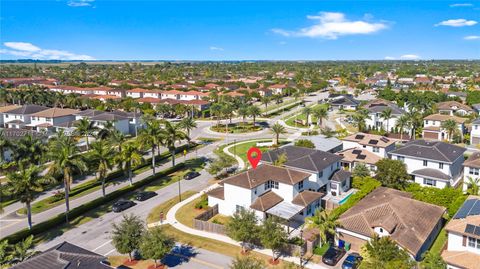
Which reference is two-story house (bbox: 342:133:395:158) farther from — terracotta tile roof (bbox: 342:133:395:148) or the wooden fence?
the wooden fence

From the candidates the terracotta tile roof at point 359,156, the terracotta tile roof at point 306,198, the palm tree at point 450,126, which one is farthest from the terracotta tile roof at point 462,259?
the palm tree at point 450,126

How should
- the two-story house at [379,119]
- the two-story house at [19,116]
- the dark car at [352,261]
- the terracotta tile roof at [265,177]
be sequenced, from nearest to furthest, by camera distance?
the dark car at [352,261]
the terracotta tile roof at [265,177]
the two-story house at [19,116]
the two-story house at [379,119]

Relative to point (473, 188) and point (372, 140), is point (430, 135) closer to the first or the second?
point (372, 140)

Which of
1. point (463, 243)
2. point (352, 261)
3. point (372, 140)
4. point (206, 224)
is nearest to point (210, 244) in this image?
point (206, 224)

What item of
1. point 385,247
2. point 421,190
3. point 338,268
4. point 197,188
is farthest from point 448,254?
point 197,188

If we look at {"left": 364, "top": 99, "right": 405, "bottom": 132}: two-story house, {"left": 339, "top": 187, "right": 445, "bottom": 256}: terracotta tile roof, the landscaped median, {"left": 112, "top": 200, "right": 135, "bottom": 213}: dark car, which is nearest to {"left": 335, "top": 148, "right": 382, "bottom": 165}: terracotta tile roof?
{"left": 339, "top": 187, "right": 445, "bottom": 256}: terracotta tile roof

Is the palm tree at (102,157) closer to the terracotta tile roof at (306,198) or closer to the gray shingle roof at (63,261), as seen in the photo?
the gray shingle roof at (63,261)

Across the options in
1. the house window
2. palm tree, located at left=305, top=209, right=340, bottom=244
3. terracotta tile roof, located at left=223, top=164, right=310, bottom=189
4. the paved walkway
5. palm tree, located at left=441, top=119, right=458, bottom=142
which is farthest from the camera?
palm tree, located at left=441, top=119, right=458, bottom=142
